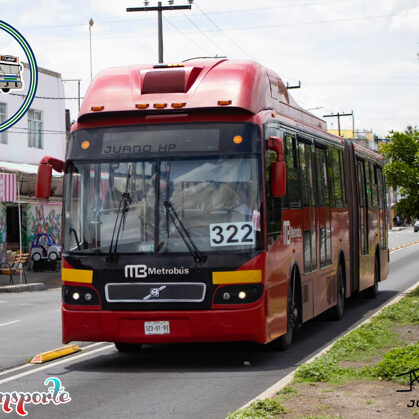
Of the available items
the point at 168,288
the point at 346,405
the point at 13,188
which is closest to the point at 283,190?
the point at 168,288

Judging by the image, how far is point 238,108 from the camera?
37.9 feet

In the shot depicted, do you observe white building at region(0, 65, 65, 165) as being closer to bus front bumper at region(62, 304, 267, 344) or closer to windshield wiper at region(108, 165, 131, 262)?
windshield wiper at region(108, 165, 131, 262)

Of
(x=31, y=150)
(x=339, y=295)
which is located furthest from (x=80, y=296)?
(x=31, y=150)

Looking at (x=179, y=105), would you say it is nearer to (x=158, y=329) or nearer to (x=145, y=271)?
(x=145, y=271)

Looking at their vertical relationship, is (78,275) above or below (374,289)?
above

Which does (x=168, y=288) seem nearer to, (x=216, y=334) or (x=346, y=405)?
(x=216, y=334)

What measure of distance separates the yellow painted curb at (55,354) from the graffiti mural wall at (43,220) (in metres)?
24.5

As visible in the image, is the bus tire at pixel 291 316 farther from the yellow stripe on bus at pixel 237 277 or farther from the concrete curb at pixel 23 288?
the concrete curb at pixel 23 288

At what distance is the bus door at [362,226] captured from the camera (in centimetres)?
1958

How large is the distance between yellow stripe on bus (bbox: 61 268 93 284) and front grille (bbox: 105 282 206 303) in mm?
257

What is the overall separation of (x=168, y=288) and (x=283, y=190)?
6.02 feet

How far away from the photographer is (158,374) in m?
11.1

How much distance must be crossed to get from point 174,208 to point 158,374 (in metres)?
1.96

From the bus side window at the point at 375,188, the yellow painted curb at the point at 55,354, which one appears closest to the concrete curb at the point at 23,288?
the bus side window at the point at 375,188
